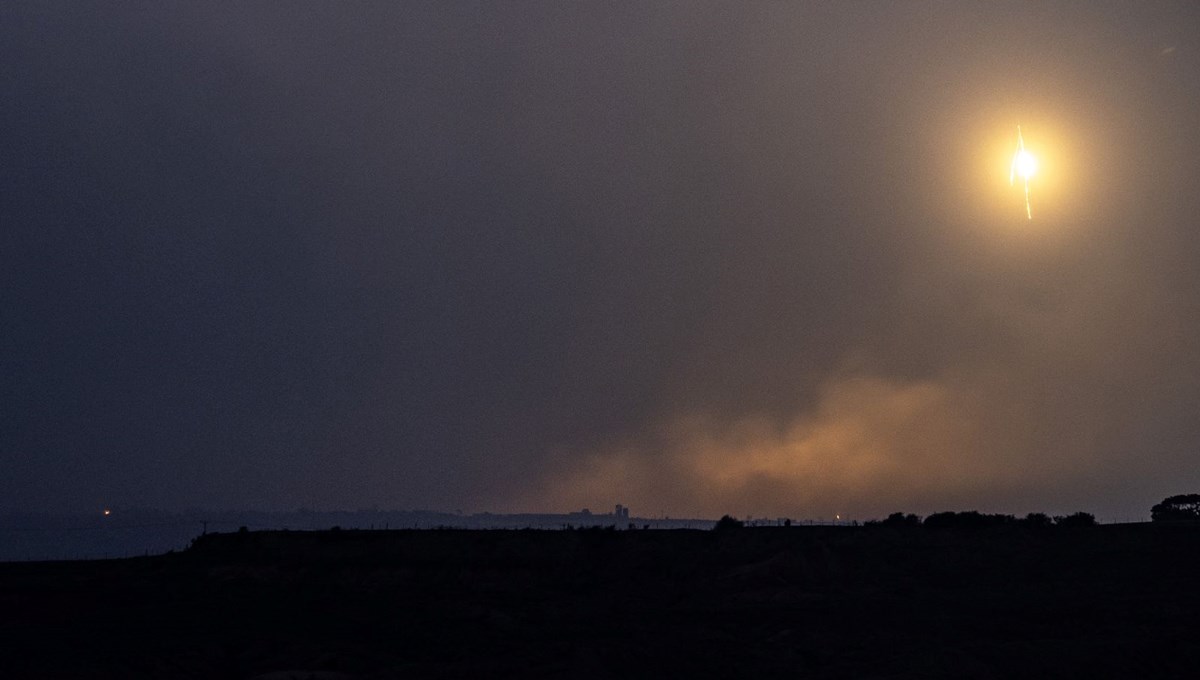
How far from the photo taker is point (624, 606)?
74.1 meters

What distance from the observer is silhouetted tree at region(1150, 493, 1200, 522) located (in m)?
132

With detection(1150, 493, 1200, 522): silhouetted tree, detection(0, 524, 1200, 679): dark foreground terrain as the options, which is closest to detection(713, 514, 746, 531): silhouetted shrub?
detection(0, 524, 1200, 679): dark foreground terrain

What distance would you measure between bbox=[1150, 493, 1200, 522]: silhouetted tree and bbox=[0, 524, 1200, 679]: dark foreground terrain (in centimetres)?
4012

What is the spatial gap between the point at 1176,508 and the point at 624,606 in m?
101

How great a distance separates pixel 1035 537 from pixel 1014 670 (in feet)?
164

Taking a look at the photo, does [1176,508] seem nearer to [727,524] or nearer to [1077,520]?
[1077,520]

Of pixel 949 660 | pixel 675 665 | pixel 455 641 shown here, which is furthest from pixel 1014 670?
pixel 455 641

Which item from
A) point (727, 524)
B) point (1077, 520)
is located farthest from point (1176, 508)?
point (727, 524)

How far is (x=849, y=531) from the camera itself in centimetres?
9538

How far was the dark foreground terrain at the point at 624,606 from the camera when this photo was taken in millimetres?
51750

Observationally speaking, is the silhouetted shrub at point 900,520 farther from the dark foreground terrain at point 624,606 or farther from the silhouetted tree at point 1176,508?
the silhouetted tree at point 1176,508

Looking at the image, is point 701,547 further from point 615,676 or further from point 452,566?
point 615,676

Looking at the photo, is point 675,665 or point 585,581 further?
point 585,581

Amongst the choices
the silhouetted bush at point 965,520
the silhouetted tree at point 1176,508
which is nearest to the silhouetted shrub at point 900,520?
the silhouetted bush at point 965,520
